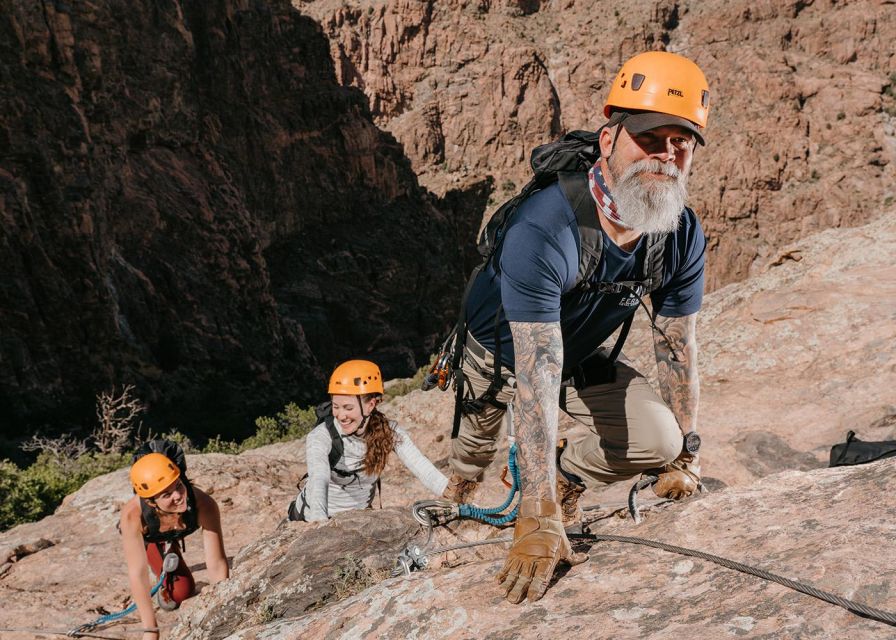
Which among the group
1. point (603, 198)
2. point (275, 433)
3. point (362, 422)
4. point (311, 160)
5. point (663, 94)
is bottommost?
point (275, 433)

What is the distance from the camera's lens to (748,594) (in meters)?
2.42

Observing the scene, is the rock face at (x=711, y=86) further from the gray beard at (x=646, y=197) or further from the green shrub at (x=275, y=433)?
the gray beard at (x=646, y=197)

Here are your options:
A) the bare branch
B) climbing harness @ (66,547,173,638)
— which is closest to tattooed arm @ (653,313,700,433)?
climbing harness @ (66,547,173,638)

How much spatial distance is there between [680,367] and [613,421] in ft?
1.50

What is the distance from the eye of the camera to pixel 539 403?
2.90 metres

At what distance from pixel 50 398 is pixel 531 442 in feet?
110

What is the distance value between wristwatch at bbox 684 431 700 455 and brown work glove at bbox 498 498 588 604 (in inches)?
43.1

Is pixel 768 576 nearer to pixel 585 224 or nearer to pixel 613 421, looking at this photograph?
pixel 613 421

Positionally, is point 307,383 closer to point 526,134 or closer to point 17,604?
point 17,604

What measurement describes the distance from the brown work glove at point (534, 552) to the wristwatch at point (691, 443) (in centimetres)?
110

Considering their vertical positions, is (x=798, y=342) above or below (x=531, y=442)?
below

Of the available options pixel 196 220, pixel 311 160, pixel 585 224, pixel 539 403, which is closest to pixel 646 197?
pixel 585 224

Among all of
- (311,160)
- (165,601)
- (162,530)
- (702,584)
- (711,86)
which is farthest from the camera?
(711,86)

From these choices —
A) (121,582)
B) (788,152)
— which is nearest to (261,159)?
(788,152)
